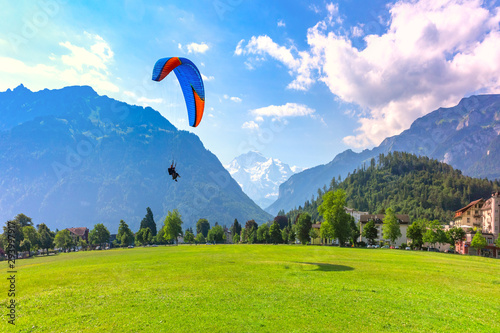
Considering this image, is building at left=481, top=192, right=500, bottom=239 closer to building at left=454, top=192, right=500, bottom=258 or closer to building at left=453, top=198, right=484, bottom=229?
building at left=454, top=192, right=500, bottom=258

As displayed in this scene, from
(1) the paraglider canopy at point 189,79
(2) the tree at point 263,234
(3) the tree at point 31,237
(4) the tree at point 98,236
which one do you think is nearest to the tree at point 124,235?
(4) the tree at point 98,236

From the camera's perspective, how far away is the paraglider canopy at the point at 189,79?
28562 millimetres

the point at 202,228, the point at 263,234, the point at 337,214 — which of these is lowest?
the point at 202,228

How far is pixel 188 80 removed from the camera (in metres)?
30.8

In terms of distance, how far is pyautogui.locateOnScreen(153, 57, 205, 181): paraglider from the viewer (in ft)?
93.8

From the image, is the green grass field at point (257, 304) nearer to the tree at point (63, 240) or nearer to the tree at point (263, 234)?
the tree at point (63, 240)

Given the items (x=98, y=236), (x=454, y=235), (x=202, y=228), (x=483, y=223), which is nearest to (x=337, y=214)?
(x=454, y=235)

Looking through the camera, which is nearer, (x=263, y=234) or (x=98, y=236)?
(x=98, y=236)

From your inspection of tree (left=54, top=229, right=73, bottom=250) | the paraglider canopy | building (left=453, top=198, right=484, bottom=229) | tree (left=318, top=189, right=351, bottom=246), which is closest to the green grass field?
the paraglider canopy

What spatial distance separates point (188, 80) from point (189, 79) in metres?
0.21

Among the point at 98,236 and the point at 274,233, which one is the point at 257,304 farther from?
the point at 98,236

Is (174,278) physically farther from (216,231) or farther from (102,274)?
(216,231)

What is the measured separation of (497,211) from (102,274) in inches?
4708

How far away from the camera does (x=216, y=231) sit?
463 feet
